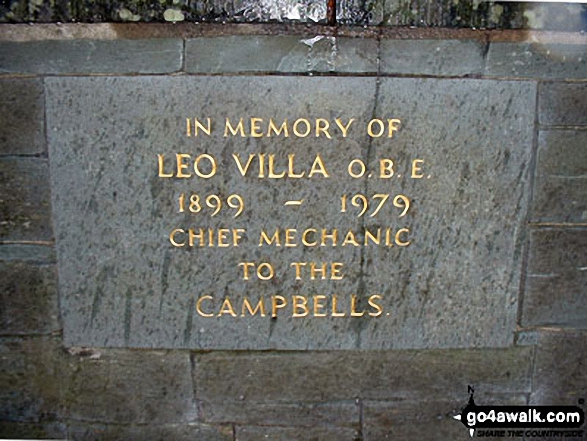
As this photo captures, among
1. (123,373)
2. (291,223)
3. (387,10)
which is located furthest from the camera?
(123,373)

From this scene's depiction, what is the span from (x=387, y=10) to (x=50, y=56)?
4.51ft

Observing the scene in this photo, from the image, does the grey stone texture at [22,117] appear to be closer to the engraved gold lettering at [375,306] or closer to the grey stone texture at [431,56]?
the grey stone texture at [431,56]

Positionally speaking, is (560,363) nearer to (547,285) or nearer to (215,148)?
(547,285)

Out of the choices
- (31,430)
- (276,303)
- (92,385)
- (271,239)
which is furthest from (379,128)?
(31,430)

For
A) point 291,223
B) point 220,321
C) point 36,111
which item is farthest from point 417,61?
point 36,111

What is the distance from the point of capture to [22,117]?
83.2 inches

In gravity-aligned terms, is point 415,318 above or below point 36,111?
below

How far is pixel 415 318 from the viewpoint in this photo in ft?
7.45

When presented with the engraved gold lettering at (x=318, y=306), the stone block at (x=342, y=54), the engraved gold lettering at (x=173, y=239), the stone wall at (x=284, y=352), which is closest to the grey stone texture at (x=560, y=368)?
the stone wall at (x=284, y=352)

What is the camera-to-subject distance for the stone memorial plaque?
2096 millimetres

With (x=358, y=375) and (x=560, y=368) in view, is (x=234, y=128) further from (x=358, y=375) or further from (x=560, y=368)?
(x=560, y=368)

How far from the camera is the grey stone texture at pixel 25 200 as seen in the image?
2.15 m

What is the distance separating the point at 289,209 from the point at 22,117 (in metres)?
1.18

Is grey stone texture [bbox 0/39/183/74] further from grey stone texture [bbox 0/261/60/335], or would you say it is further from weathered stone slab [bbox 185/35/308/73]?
grey stone texture [bbox 0/261/60/335]
